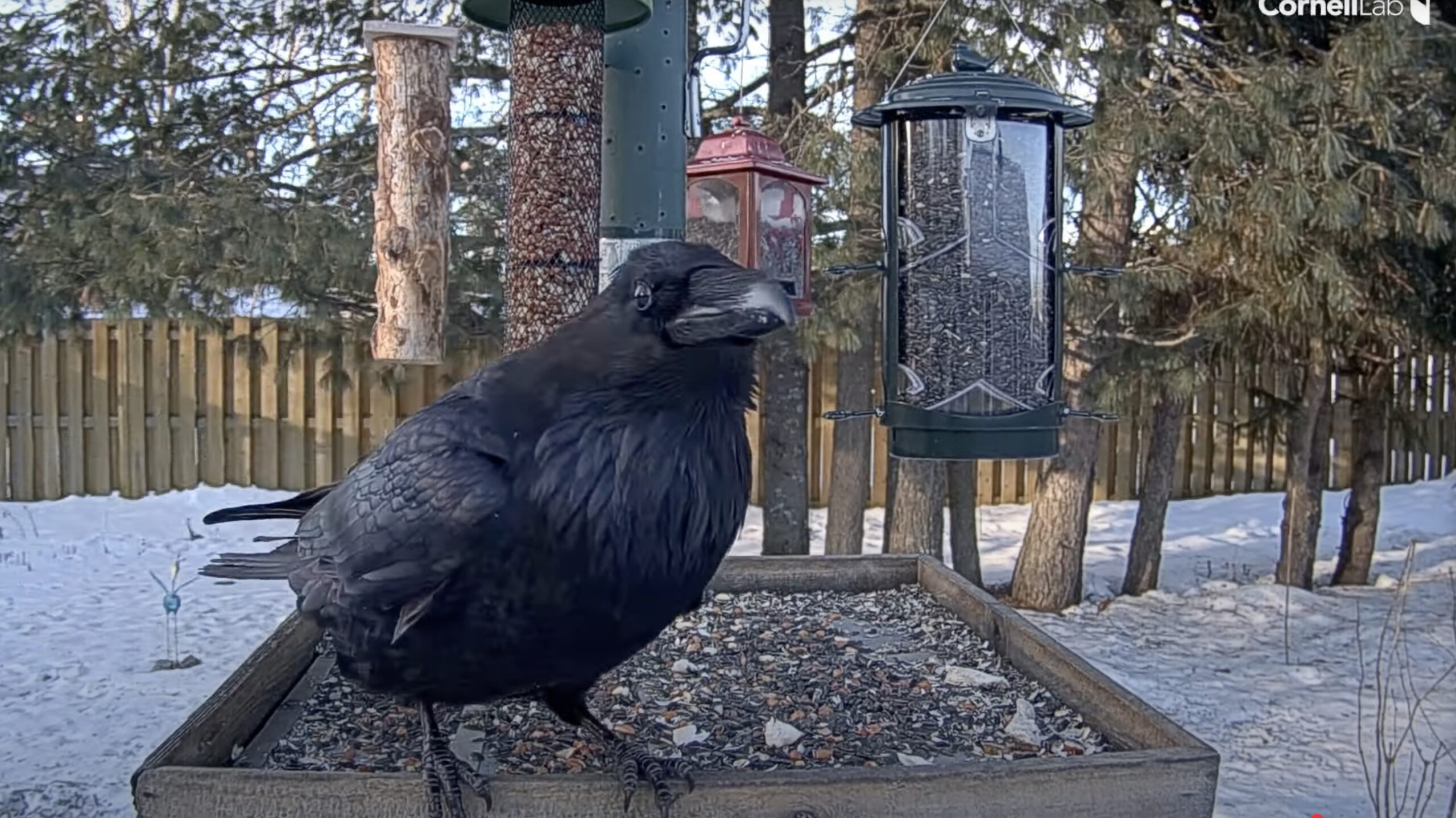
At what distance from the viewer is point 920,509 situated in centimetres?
806

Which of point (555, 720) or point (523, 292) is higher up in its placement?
point (523, 292)

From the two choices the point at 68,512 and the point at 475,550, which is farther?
the point at 68,512

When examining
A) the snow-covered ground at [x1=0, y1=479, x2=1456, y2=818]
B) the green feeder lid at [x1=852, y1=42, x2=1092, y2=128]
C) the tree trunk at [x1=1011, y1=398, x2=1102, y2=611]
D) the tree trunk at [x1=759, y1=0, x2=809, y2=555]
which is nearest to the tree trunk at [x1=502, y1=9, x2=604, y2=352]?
the green feeder lid at [x1=852, y1=42, x2=1092, y2=128]

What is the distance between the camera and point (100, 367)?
36.6ft

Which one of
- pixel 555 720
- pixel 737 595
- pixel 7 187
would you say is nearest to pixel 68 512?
pixel 7 187

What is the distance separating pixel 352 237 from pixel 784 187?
2900 mm

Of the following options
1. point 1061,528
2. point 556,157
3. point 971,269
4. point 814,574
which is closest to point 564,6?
point 556,157

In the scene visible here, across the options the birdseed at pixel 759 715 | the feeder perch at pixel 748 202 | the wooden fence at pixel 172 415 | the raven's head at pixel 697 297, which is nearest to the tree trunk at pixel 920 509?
the wooden fence at pixel 172 415

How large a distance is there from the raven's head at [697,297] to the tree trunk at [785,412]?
5680 millimetres

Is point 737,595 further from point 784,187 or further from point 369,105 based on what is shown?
point 369,105

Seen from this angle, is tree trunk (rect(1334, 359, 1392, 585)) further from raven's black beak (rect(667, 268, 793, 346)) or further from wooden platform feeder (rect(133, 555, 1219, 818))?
raven's black beak (rect(667, 268, 793, 346))

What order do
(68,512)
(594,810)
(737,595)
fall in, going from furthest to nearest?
1. (68,512)
2. (737,595)
3. (594,810)

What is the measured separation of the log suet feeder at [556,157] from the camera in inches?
108
